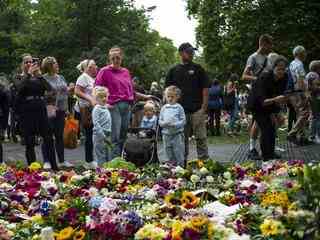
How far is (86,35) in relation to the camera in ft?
135

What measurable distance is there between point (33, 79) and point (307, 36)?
74.9 feet

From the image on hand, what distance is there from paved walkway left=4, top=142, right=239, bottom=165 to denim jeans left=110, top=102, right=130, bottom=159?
1.72 meters

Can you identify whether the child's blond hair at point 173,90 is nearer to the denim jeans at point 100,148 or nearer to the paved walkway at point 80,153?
the denim jeans at point 100,148

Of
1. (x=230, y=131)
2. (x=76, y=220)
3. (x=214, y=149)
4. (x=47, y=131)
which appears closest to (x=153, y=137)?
(x=47, y=131)

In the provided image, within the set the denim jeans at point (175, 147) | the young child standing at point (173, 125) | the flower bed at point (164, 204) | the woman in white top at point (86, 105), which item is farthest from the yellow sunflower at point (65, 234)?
the woman in white top at point (86, 105)

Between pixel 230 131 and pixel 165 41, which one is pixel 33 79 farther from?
pixel 165 41

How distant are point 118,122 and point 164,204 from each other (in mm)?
5444

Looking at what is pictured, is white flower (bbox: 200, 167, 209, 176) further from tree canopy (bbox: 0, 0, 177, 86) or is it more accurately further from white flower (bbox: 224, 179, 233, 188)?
tree canopy (bbox: 0, 0, 177, 86)

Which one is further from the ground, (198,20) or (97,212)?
(198,20)

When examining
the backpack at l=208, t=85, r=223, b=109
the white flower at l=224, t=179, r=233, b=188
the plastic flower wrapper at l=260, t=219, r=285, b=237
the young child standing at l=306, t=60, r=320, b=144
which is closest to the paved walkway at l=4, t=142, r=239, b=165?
the young child standing at l=306, t=60, r=320, b=144

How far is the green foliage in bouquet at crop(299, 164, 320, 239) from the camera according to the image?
11.5ft

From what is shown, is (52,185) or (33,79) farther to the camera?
(33,79)

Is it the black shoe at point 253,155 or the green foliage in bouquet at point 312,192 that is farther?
the black shoe at point 253,155

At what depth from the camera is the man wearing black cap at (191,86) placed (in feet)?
34.1
